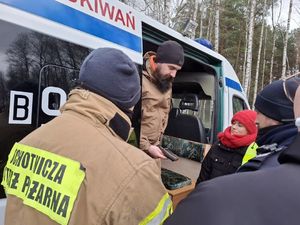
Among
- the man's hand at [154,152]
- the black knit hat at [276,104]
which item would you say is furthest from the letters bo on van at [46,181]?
the man's hand at [154,152]

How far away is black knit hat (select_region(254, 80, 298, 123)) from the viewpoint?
6.34 feet

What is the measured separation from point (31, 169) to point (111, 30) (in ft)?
4.38

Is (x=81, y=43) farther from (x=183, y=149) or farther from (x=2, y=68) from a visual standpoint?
(x=183, y=149)

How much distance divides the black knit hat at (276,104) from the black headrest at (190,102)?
7.93 feet

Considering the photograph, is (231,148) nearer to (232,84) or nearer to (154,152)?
(154,152)

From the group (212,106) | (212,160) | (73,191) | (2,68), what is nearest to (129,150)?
(73,191)

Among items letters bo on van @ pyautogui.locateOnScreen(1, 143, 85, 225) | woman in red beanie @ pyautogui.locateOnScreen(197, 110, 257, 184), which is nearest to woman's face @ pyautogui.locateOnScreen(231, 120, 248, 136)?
woman in red beanie @ pyautogui.locateOnScreen(197, 110, 257, 184)

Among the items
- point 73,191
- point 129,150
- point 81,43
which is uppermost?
point 81,43

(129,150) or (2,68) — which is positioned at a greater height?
(2,68)

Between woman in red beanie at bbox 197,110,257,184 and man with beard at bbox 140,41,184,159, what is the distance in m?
0.40

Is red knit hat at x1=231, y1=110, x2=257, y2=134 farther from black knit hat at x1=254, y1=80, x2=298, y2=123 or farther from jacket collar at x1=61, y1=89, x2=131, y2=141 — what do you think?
jacket collar at x1=61, y1=89, x2=131, y2=141

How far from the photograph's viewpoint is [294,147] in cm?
79

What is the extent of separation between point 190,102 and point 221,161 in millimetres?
1813

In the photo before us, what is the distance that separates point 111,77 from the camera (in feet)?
4.13
